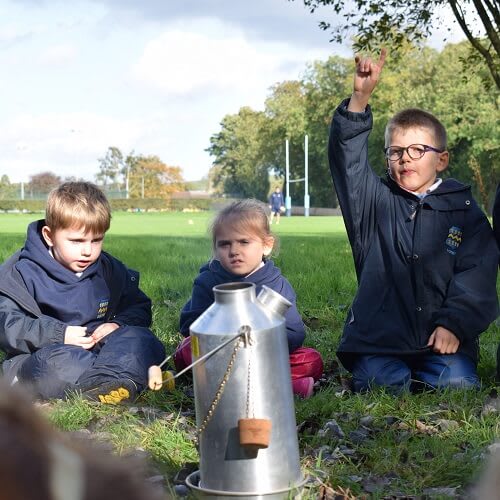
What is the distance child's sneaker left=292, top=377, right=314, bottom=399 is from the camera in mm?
4684

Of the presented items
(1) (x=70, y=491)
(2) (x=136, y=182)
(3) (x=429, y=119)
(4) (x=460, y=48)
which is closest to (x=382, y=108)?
(4) (x=460, y=48)

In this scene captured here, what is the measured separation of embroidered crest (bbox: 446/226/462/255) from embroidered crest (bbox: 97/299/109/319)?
1991 millimetres

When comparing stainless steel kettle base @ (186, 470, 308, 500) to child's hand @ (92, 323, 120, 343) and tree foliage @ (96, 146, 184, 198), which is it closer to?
child's hand @ (92, 323, 120, 343)

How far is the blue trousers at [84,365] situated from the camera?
4.73 m

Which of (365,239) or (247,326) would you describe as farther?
(365,239)

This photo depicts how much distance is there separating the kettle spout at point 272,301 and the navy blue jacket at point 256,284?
2.01m

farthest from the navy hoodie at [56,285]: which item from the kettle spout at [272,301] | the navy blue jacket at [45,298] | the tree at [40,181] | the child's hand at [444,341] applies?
the tree at [40,181]

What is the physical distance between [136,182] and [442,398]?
117521mm

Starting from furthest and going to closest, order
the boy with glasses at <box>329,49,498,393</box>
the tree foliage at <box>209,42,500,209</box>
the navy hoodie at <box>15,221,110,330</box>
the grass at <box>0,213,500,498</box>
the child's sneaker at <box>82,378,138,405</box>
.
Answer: the tree foliage at <box>209,42,500,209</box> → the navy hoodie at <box>15,221,110,330</box> → the boy with glasses at <box>329,49,498,393</box> → the child's sneaker at <box>82,378,138,405</box> → the grass at <box>0,213,500,498</box>

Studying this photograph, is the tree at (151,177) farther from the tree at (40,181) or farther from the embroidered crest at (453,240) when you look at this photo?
the embroidered crest at (453,240)

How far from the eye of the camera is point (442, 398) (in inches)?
175

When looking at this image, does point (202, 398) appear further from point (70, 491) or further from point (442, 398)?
point (70, 491)

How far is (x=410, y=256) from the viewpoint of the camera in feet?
16.1

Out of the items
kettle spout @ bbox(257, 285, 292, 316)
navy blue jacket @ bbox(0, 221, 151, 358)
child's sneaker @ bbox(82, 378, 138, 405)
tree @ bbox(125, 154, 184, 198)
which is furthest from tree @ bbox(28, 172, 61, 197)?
kettle spout @ bbox(257, 285, 292, 316)
